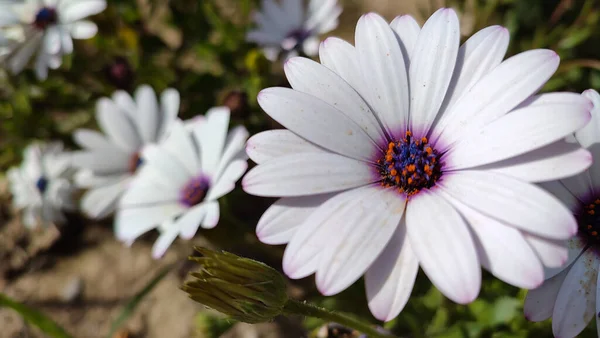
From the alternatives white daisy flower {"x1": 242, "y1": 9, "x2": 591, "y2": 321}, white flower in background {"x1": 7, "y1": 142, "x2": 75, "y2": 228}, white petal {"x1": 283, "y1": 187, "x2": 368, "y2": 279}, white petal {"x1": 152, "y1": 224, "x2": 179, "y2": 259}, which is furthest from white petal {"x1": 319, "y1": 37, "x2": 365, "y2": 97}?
white flower in background {"x1": 7, "y1": 142, "x2": 75, "y2": 228}

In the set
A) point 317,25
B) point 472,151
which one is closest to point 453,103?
point 472,151

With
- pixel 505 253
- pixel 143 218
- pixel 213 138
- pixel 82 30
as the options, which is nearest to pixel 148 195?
pixel 143 218

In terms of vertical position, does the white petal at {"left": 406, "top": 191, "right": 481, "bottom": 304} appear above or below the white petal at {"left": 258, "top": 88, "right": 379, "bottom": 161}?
below

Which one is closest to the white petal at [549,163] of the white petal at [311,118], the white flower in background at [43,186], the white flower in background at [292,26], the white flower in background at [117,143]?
the white petal at [311,118]

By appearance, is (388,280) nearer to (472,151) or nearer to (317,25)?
(472,151)

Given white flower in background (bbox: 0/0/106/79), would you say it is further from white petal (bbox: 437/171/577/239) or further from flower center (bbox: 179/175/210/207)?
white petal (bbox: 437/171/577/239)

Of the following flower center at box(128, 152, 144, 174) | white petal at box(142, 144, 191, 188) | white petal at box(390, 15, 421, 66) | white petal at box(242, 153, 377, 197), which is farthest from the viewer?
flower center at box(128, 152, 144, 174)

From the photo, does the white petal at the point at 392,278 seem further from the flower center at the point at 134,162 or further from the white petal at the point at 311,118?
the flower center at the point at 134,162
